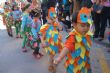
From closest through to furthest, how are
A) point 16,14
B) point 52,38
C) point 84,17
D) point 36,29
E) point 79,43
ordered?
point 84,17, point 79,43, point 52,38, point 36,29, point 16,14

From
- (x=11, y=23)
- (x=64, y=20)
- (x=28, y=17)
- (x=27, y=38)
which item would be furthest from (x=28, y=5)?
(x=64, y=20)

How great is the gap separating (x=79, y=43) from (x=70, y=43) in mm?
167

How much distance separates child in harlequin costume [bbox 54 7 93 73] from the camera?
429 cm

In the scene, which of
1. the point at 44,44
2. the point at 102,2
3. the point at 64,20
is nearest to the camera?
the point at 44,44

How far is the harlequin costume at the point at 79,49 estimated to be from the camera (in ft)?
14.1

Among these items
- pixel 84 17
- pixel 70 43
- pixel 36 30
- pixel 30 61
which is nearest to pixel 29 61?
pixel 30 61

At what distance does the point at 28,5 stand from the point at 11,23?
2.95 meters

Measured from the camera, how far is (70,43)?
14.1 ft

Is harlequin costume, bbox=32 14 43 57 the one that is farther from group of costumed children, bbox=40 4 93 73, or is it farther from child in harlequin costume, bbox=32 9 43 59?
group of costumed children, bbox=40 4 93 73

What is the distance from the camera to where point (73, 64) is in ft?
14.7

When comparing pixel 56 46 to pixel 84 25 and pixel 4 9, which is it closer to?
pixel 84 25

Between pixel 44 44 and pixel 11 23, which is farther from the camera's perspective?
pixel 11 23

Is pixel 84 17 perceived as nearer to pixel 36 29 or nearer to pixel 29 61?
pixel 36 29

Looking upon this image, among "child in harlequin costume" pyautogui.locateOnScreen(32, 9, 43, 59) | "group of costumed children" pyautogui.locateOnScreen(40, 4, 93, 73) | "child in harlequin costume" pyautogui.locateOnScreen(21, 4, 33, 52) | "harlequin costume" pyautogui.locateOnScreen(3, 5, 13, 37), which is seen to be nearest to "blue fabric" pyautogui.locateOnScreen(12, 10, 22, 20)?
"harlequin costume" pyautogui.locateOnScreen(3, 5, 13, 37)
